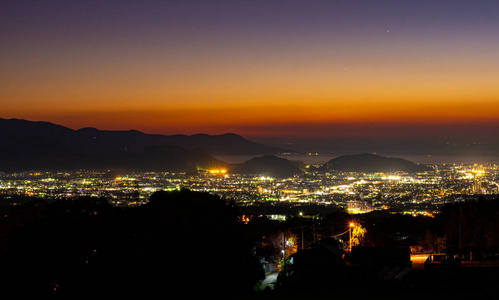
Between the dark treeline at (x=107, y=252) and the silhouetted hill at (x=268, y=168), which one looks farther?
the silhouetted hill at (x=268, y=168)

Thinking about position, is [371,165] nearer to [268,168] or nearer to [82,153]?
[268,168]

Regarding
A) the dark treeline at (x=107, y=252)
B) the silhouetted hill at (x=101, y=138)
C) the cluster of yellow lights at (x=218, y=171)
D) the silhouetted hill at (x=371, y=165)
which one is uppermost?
the silhouetted hill at (x=101, y=138)

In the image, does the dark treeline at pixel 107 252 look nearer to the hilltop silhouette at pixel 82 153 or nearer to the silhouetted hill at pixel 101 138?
the hilltop silhouette at pixel 82 153

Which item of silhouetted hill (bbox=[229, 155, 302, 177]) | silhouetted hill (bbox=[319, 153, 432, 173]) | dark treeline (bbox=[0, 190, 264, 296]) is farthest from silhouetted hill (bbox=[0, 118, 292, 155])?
dark treeline (bbox=[0, 190, 264, 296])

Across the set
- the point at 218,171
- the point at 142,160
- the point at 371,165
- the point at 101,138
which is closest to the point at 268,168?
the point at 218,171

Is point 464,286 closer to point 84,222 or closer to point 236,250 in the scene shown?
point 236,250

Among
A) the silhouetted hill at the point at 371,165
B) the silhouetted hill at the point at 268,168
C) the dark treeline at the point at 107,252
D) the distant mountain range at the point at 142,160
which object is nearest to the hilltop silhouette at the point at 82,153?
the distant mountain range at the point at 142,160
